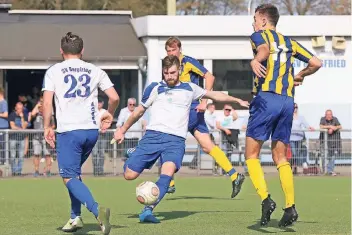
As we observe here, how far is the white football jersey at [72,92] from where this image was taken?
9.65 metres

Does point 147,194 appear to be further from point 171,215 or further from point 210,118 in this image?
point 210,118

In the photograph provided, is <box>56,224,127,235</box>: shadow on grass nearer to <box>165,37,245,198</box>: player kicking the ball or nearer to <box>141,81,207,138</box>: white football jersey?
<box>141,81,207,138</box>: white football jersey

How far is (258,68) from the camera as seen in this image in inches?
377

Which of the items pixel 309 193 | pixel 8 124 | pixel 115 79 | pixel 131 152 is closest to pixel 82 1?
pixel 115 79

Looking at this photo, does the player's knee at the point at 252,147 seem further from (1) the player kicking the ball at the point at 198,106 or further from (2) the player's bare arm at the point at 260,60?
(1) the player kicking the ball at the point at 198,106

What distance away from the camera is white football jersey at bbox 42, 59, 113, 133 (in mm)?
9648

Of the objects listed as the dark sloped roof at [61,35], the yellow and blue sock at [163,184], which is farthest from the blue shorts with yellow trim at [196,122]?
the dark sloped roof at [61,35]

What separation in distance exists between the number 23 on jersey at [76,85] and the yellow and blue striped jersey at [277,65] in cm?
175

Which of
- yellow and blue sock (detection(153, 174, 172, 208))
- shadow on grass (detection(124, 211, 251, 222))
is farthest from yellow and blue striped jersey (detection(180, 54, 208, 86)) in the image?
yellow and blue sock (detection(153, 174, 172, 208))

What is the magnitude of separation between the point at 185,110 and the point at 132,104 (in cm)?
1103

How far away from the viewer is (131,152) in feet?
37.3

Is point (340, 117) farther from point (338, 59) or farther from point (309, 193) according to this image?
point (309, 193)

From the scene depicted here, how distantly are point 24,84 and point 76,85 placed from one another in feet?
69.9

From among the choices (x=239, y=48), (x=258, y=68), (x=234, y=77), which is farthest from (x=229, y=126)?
(x=258, y=68)
